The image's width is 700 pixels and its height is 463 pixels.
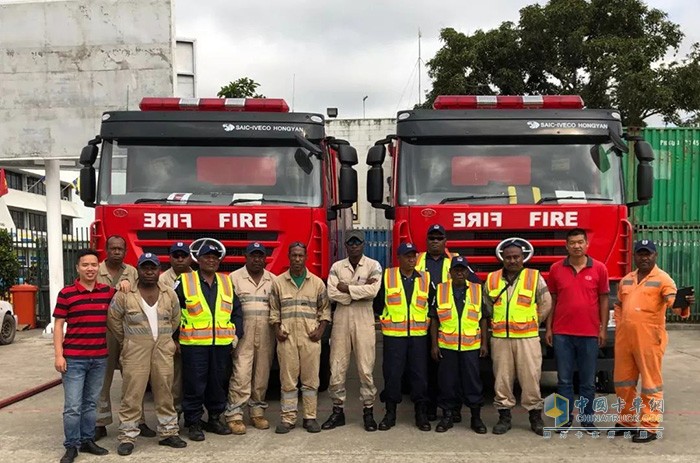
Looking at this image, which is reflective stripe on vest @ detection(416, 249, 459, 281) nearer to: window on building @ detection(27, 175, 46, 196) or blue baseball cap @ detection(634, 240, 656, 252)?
blue baseball cap @ detection(634, 240, 656, 252)

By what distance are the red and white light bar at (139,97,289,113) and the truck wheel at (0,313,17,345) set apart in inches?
257

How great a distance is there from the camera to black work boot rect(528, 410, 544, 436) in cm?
571

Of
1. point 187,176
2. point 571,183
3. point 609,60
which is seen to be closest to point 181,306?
point 187,176

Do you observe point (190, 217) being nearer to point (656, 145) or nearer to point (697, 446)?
point (697, 446)

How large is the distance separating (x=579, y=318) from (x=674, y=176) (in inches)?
344

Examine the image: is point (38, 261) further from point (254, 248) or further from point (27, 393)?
point (254, 248)

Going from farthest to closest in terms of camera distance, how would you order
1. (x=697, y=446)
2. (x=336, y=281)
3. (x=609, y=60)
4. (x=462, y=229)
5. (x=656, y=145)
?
(x=609, y=60) < (x=656, y=145) < (x=462, y=229) < (x=336, y=281) < (x=697, y=446)

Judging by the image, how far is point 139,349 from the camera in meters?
5.31

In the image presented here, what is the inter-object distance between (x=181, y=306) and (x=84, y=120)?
7056 millimetres

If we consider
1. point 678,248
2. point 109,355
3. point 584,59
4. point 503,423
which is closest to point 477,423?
point 503,423

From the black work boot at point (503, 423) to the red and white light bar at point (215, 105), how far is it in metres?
3.58

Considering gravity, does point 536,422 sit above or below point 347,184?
below

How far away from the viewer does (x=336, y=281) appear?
19.3 feet

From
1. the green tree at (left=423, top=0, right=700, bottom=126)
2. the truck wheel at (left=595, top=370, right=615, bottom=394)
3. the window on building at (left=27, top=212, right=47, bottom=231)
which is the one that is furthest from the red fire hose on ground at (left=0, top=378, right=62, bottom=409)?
the window on building at (left=27, top=212, right=47, bottom=231)
